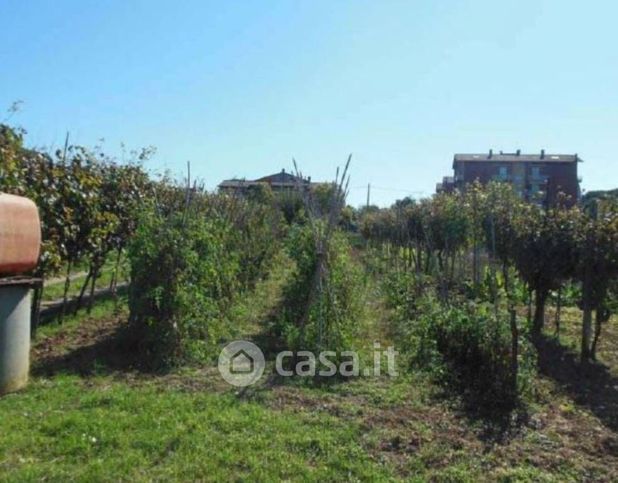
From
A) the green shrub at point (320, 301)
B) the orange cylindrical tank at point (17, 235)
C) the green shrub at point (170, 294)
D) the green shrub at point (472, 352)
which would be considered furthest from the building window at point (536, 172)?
the orange cylindrical tank at point (17, 235)

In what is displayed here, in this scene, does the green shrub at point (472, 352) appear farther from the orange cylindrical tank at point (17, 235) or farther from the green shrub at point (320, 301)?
the orange cylindrical tank at point (17, 235)

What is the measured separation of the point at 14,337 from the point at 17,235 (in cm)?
98

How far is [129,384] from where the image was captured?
5.39 metres

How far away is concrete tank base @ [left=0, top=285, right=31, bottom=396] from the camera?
500 cm

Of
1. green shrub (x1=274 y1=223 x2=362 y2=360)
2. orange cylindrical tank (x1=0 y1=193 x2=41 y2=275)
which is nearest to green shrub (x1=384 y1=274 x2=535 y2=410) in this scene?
green shrub (x1=274 y1=223 x2=362 y2=360)

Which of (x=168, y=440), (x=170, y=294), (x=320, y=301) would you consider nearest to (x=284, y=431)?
(x=168, y=440)

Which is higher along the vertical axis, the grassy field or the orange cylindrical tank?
the orange cylindrical tank

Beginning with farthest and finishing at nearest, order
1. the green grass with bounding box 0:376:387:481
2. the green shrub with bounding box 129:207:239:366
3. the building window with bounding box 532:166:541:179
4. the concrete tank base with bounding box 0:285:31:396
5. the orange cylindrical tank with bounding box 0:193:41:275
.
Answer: the building window with bounding box 532:166:541:179 → the green shrub with bounding box 129:207:239:366 → the concrete tank base with bounding box 0:285:31:396 → the orange cylindrical tank with bounding box 0:193:41:275 → the green grass with bounding box 0:376:387:481

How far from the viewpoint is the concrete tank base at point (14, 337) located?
5000mm

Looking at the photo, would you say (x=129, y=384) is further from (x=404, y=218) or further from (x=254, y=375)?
(x=404, y=218)

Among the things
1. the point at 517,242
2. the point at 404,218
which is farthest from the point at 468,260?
the point at 517,242

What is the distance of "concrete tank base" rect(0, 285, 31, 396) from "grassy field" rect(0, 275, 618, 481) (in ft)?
0.55

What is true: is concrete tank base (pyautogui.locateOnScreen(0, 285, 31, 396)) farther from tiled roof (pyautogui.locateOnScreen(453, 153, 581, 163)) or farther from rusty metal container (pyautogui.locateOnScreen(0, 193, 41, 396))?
tiled roof (pyautogui.locateOnScreen(453, 153, 581, 163))

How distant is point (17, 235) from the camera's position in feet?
16.2
